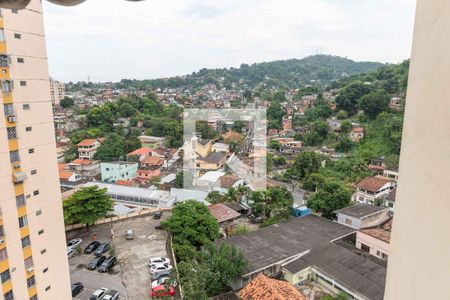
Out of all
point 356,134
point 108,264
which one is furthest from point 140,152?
point 356,134

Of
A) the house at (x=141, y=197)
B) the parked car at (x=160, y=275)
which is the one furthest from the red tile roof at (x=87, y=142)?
the parked car at (x=160, y=275)

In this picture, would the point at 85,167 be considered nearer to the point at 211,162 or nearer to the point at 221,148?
the point at 211,162

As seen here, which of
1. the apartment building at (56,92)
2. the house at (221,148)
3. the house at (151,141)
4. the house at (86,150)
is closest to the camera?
the house at (221,148)

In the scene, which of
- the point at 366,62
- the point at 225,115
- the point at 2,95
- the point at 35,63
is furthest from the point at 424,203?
the point at 366,62

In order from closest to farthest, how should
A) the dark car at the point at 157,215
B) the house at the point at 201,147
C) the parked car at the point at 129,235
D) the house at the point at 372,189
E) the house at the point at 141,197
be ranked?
the parked car at the point at 129,235
the dark car at the point at 157,215
the house at the point at 141,197
the house at the point at 372,189
the house at the point at 201,147

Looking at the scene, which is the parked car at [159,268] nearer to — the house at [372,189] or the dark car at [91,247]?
the dark car at [91,247]

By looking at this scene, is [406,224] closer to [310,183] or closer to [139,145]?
[310,183]
